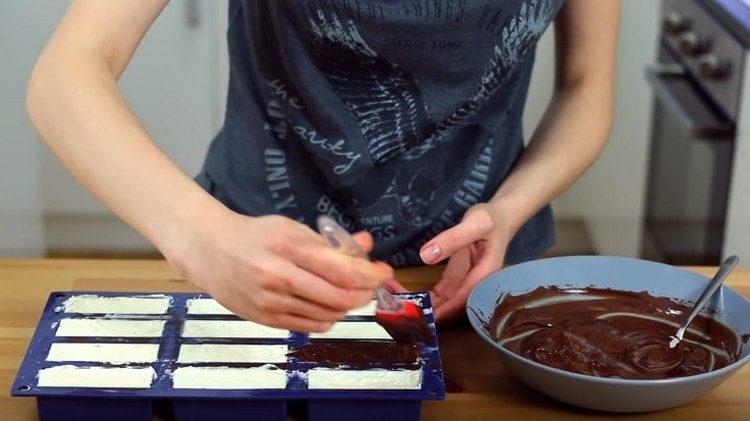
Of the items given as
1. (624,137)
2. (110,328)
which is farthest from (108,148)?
(624,137)

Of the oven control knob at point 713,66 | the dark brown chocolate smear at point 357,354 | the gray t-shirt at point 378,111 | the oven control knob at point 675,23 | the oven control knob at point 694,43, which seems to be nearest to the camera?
the dark brown chocolate smear at point 357,354

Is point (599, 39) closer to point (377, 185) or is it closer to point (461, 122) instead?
point (461, 122)

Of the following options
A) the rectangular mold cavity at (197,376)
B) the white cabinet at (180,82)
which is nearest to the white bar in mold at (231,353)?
the rectangular mold cavity at (197,376)

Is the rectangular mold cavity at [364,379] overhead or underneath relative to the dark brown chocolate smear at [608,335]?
overhead

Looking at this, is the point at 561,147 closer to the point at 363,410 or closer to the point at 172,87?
the point at 363,410

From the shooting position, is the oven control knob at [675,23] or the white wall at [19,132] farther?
the white wall at [19,132]

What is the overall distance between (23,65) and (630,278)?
191cm

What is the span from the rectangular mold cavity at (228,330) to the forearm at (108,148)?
0.33 ft

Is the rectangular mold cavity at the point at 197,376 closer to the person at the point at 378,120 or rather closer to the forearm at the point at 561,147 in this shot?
the person at the point at 378,120

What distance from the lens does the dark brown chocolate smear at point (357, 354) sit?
0.90m

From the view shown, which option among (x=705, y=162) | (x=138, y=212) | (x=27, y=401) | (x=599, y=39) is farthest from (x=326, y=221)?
(x=705, y=162)

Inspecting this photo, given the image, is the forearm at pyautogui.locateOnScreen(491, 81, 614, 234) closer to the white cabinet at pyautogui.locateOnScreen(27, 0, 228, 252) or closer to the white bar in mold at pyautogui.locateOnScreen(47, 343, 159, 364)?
the white bar in mold at pyautogui.locateOnScreen(47, 343, 159, 364)

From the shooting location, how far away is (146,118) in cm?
262

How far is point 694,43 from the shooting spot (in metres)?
2.26
